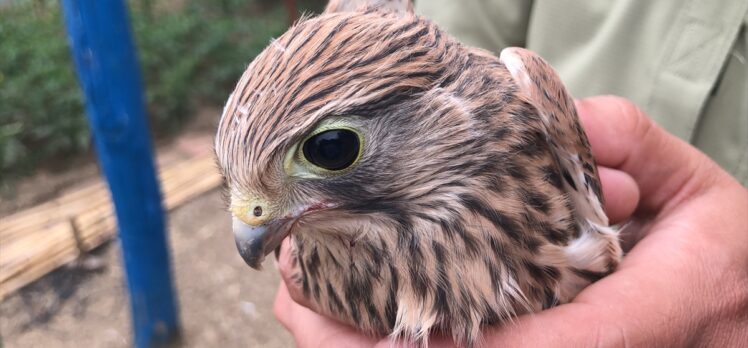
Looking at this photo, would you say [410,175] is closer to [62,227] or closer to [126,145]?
[126,145]

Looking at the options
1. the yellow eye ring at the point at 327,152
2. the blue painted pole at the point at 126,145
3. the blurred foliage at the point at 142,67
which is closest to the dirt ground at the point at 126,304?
the blue painted pole at the point at 126,145

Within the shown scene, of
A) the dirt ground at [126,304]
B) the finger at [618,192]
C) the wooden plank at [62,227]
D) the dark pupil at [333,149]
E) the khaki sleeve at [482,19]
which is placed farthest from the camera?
the wooden plank at [62,227]

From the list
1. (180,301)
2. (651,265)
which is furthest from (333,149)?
(180,301)

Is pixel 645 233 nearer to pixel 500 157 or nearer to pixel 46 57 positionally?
pixel 500 157

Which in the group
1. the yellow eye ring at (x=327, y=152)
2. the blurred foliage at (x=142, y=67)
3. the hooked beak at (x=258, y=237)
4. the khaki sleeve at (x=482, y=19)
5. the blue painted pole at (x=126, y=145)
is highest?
the yellow eye ring at (x=327, y=152)

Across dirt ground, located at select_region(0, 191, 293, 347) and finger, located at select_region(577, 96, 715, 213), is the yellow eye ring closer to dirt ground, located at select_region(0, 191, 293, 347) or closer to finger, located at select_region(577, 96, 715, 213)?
finger, located at select_region(577, 96, 715, 213)

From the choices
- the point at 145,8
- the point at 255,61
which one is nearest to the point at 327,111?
the point at 255,61

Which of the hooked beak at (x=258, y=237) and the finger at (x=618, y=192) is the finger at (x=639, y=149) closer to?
the finger at (x=618, y=192)

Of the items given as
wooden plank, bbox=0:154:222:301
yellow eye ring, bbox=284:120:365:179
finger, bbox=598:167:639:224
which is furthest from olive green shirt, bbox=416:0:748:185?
wooden plank, bbox=0:154:222:301
